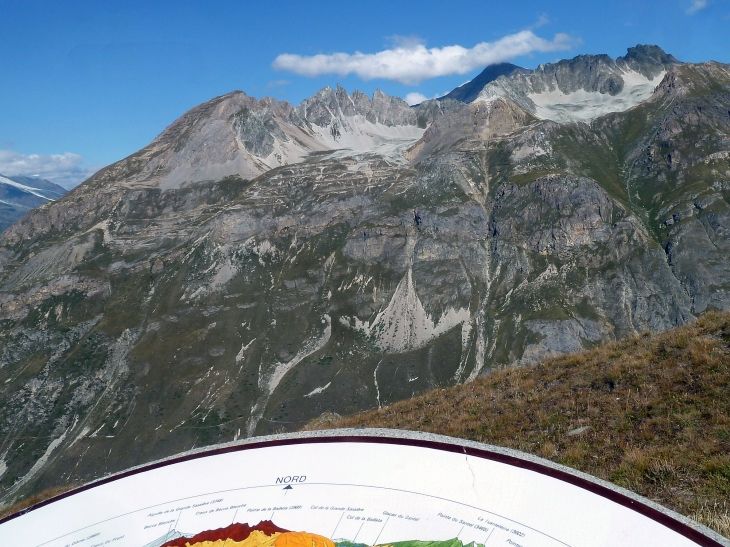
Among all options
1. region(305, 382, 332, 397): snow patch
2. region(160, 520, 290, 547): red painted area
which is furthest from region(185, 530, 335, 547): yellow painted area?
region(305, 382, 332, 397): snow patch

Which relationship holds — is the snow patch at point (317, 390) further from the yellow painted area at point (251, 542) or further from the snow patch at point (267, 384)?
the yellow painted area at point (251, 542)

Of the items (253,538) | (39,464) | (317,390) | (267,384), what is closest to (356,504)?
(253,538)

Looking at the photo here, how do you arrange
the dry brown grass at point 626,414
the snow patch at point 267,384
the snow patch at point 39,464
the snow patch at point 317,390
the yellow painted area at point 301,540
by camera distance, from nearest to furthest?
the yellow painted area at point 301,540 < the dry brown grass at point 626,414 < the snow patch at point 39,464 < the snow patch at point 267,384 < the snow patch at point 317,390

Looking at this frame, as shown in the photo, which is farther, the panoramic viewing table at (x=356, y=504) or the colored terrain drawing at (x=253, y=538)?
the colored terrain drawing at (x=253, y=538)

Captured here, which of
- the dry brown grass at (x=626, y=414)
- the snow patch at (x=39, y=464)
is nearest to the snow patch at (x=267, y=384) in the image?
the snow patch at (x=39, y=464)

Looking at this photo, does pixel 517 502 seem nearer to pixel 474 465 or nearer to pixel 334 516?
pixel 474 465

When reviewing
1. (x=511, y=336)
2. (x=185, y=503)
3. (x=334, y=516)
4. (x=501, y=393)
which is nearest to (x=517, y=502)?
(x=334, y=516)
